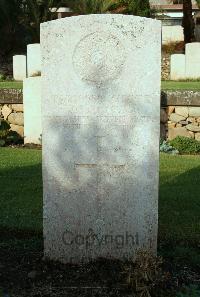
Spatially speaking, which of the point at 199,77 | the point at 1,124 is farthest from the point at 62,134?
the point at 199,77

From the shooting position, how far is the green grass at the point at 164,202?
488 cm

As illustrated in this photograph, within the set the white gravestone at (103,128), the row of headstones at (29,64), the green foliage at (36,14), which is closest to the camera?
the white gravestone at (103,128)

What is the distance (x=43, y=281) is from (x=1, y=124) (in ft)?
21.7

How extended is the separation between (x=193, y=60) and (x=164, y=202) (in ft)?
33.6

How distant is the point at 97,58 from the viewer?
415 cm

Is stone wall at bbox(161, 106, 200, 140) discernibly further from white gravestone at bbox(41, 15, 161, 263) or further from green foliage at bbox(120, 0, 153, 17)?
green foliage at bbox(120, 0, 153, 17)

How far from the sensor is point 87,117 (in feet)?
13.7

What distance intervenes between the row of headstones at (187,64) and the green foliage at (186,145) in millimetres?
5901

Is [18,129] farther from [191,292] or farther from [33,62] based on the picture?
[191,292]

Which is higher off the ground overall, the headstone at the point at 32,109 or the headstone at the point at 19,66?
the headstone at the point at 19,66

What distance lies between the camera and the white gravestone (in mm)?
4090

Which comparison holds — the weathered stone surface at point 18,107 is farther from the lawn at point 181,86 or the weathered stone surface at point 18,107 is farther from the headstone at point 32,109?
the lawn at point 181,86

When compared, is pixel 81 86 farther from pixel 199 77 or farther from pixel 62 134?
pixel 199 77

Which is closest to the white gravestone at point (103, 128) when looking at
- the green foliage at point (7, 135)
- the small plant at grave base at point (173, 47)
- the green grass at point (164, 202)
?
the green grass at point (164, 202)
